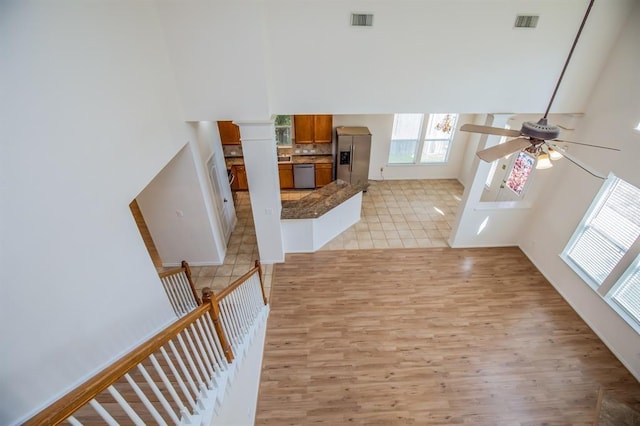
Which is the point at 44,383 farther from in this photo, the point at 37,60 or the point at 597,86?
the point at 597,86

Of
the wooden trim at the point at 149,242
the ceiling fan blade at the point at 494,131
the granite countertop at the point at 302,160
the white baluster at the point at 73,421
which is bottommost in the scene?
the wooden trim at the point at 149,242

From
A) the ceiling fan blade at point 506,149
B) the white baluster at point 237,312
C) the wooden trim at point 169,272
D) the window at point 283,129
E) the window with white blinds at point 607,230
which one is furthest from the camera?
the window at point 283,129

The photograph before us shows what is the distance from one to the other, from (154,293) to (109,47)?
2.52m

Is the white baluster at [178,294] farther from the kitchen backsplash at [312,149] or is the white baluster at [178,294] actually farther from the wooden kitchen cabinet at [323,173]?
the kitchen backsplash at [312,149]

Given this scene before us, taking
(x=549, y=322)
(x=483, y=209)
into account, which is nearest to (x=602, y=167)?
(x=483, y=209)

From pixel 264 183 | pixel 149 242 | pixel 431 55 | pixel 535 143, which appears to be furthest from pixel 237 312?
pixel 431 55

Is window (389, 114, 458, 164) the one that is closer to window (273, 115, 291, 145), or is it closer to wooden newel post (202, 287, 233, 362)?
window (273, 115, 291, 145)

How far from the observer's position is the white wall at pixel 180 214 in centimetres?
473

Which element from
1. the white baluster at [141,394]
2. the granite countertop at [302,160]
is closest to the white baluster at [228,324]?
the white baluster at [141,394]

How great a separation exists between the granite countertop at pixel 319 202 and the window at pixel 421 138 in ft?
9.05

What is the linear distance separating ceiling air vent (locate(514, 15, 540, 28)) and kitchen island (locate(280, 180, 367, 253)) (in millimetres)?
3873

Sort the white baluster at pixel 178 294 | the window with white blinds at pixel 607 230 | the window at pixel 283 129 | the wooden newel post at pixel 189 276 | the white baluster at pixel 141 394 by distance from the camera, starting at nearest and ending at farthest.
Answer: the white baluster at pixel 141 394 → the white baluster at pixel 178 294 → the wooden newel post at pixel 189 276 → the window with white blinds at pixel 607 230 → the window at pixel 283 129

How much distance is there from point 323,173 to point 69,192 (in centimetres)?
641

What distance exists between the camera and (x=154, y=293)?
3.21 m
